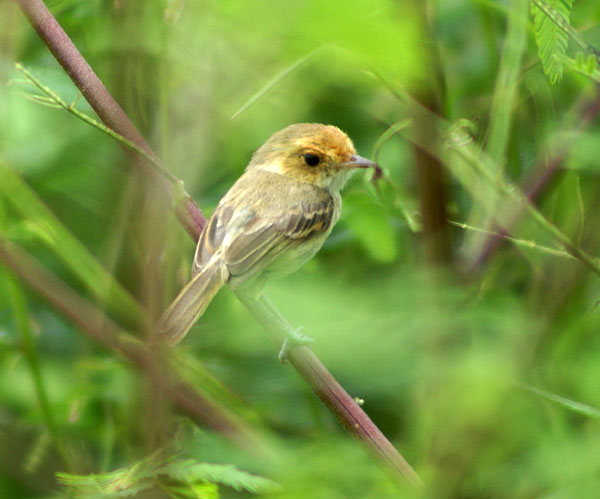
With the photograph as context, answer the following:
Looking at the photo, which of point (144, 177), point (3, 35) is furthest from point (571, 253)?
point (3, 35)

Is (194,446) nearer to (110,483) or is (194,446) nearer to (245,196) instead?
(110,483)

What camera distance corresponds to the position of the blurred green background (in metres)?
0.87

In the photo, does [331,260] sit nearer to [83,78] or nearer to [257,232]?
[257,232]

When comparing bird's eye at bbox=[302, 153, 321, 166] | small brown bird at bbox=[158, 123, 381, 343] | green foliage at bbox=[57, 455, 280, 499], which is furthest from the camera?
bird's eye at bbox=[302, 153, 321, 166]

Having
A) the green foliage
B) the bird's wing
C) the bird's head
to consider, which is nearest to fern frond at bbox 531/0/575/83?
the green foliage

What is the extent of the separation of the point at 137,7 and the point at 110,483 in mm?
1034

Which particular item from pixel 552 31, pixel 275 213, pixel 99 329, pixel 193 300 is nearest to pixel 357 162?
pixel 275 213

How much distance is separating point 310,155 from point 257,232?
45 centimetres

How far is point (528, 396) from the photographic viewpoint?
3.20 feet

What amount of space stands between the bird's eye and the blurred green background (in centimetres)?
17

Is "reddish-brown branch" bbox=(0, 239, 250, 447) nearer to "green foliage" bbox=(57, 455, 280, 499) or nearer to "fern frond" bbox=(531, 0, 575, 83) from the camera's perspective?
"green foliage" bbox=(57, 455, 280, 499)

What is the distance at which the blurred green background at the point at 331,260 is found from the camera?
873mm

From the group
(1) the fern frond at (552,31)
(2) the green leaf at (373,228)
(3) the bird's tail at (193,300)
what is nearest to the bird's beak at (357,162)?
(2) the green leaf at (373,228)

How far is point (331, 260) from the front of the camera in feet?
7.89
